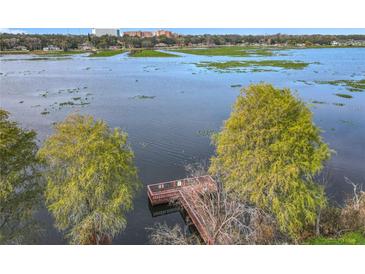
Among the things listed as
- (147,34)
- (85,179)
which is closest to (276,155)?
(85,179)

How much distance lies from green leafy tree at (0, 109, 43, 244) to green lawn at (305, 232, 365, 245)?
10.4m

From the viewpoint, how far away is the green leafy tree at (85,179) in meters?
10.3

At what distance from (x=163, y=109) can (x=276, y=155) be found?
20.7 meters

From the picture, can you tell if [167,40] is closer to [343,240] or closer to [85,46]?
[85,46]

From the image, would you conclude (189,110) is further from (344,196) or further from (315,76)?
(315,76)

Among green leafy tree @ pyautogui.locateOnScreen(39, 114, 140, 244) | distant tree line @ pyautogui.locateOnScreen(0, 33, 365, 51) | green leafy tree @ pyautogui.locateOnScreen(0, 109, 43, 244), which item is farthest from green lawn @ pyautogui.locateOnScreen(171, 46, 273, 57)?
green leafy tree @ pyautogui.locateOnScreen(0, 109, 43, 244)

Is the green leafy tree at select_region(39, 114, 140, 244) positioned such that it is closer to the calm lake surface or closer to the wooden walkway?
the calm lake surface

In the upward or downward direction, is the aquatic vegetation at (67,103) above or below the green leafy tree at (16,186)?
below

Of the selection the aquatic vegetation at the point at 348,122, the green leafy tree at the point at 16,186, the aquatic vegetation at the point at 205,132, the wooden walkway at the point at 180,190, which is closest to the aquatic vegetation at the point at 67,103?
the aquatic vegetation at the point at 205,132

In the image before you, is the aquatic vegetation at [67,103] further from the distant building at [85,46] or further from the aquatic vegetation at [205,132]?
the distant building at [85,46]

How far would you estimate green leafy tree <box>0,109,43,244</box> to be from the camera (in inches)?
378

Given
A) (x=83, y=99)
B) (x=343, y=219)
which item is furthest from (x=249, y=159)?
(x=83, y=99)

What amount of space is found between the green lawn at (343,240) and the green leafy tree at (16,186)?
10.4 m

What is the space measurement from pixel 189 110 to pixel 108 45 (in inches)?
3577
